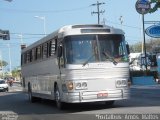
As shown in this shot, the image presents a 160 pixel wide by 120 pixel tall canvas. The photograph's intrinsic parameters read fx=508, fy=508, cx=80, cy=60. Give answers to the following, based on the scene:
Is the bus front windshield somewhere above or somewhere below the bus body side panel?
above

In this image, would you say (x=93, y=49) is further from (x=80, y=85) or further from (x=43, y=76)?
(x=43, y=76)

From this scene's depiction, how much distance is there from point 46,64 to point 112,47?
4409mm

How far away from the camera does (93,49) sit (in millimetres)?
19344

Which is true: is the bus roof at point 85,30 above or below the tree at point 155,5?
below

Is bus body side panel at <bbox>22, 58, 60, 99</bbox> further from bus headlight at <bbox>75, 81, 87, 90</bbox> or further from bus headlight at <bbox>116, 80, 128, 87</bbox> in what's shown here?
bus headlight at <bbox>116, 80, 128, 87</bbox>

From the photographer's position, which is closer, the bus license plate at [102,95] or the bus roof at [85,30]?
the bus license plate at [102,95]

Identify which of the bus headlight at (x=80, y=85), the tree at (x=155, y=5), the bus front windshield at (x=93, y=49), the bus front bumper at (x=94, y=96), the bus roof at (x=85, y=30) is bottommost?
the bus front bumper at (x=94, y=96)

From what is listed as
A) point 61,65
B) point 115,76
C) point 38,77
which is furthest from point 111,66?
point 38,77

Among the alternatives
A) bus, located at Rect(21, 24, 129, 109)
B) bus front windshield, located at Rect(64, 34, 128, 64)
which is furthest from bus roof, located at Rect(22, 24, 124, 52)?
bus front windshield, located at Rect(64, 34, 128, 64)

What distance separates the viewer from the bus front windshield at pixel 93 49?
19.2 metres

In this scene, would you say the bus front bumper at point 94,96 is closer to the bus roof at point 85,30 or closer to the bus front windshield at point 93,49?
the bus front windshield at point 93,49

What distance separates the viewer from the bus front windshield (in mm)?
19203

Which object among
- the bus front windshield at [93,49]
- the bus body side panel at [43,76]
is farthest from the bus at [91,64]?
the bus body side panel at [43,76]

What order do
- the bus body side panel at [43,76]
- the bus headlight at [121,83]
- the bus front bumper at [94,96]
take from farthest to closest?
the bus body side panel at [43,76]
the bus headlight at [121,83]
the bus front bumper at [94,96]
